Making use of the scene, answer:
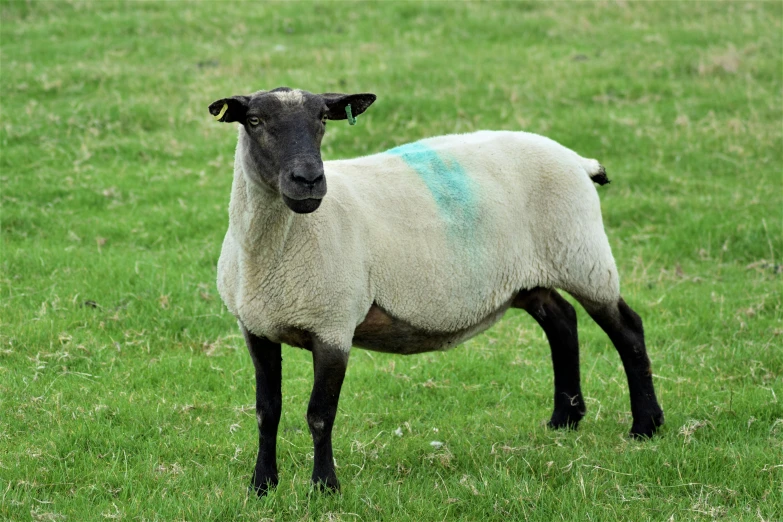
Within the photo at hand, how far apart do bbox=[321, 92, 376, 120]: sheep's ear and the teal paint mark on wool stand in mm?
728

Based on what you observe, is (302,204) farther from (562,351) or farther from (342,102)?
(562,351)

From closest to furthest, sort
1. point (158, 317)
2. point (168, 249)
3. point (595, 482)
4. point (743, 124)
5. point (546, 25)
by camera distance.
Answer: point (595, 482)
point (158, 317)
point (168, 249)
point (743, 124)
point (546, 25)

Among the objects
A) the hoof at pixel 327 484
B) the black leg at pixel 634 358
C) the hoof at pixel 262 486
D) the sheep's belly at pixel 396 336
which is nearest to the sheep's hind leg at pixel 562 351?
the black leg at pixel 634 358

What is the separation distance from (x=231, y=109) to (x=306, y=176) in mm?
632

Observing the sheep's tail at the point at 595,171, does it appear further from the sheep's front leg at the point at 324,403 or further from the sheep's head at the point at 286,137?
the sheep's front leg at the point at 324,403

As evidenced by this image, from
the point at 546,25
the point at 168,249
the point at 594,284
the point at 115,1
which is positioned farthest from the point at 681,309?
the point at 115,1

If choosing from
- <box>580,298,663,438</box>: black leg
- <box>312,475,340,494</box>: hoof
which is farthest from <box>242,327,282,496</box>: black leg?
<box>580,298,663,438</box>: black leg

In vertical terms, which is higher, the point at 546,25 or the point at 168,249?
the point at 546,25

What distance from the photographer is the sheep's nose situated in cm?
470

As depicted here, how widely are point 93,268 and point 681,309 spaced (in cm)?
544

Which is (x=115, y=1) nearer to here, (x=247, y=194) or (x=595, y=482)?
(x=247, y=194)

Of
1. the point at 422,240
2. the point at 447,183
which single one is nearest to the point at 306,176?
the point at 422,240

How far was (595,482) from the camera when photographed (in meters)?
5.47

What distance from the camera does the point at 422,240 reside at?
18.6 feet
